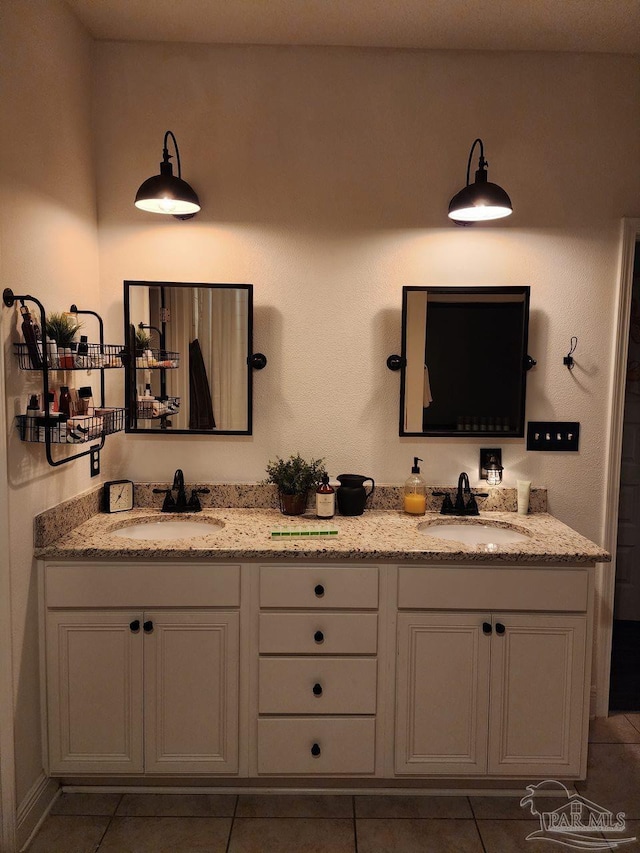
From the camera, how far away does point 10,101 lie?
6.29ft

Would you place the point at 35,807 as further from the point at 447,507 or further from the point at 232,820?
the point at 447,507

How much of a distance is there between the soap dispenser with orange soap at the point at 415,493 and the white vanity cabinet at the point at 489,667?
0.46 metres

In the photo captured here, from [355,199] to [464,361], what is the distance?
818 millimetres

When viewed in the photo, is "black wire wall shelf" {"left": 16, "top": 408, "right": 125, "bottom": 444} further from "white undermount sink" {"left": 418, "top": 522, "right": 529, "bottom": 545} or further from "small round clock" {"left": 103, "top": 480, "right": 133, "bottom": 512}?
"white undermount sink" {"left": 418, "top": 522, "right": 529, "bottom": 545}

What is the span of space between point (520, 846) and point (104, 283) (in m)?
2.55

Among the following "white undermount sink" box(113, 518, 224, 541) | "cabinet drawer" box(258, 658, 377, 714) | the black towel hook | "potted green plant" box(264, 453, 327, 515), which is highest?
the black towel hook

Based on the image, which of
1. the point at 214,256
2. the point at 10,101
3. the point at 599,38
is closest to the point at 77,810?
the point at 214,256

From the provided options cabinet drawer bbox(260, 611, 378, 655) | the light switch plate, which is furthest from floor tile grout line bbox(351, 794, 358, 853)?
the light switch plate

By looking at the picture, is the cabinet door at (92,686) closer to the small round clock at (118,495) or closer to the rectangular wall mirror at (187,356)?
the small round clock at (118,495)

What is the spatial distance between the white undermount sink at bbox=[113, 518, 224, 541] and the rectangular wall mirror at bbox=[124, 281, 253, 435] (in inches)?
15.3

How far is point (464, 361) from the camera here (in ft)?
8.72

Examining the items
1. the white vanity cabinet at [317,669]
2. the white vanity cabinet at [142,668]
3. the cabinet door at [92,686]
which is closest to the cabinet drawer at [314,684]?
the white vanity cabinet at [317,669]

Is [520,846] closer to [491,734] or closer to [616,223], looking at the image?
[491,734]

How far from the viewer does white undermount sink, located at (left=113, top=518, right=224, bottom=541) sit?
249 centimetres
